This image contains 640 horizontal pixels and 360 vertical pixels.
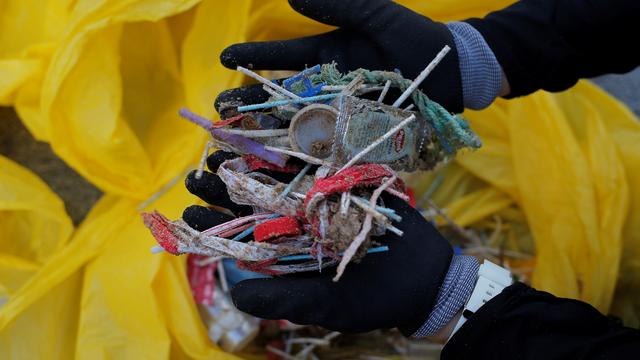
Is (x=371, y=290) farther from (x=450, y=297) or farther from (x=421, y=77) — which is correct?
(x=421, y=77)

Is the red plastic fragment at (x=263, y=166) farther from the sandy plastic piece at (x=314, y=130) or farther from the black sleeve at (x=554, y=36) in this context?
the black sleeve at (x=554, y=36)

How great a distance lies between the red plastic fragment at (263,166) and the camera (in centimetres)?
77

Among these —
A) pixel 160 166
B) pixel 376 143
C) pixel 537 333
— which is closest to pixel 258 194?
pixel 376 143

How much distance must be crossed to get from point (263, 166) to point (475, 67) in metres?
0.35

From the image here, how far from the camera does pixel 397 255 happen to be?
0.75m

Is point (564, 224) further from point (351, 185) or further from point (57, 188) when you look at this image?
point (57, 188)

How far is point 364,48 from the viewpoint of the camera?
2.91 feet

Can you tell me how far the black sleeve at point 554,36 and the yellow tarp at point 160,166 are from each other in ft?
0.61

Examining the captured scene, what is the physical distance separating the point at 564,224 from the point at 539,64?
0.36m

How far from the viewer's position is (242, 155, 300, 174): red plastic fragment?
2.53 feet

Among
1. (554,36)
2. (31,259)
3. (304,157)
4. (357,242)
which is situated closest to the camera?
(357,242)

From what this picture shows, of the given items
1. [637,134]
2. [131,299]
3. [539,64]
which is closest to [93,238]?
[131,299]

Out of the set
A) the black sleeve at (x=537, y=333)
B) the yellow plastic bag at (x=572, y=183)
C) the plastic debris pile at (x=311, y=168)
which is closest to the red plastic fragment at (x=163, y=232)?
the plastic debris pile at (x=311, y=168)

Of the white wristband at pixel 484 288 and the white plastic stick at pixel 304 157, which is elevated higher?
the white plastic stick at pixel 304 157
